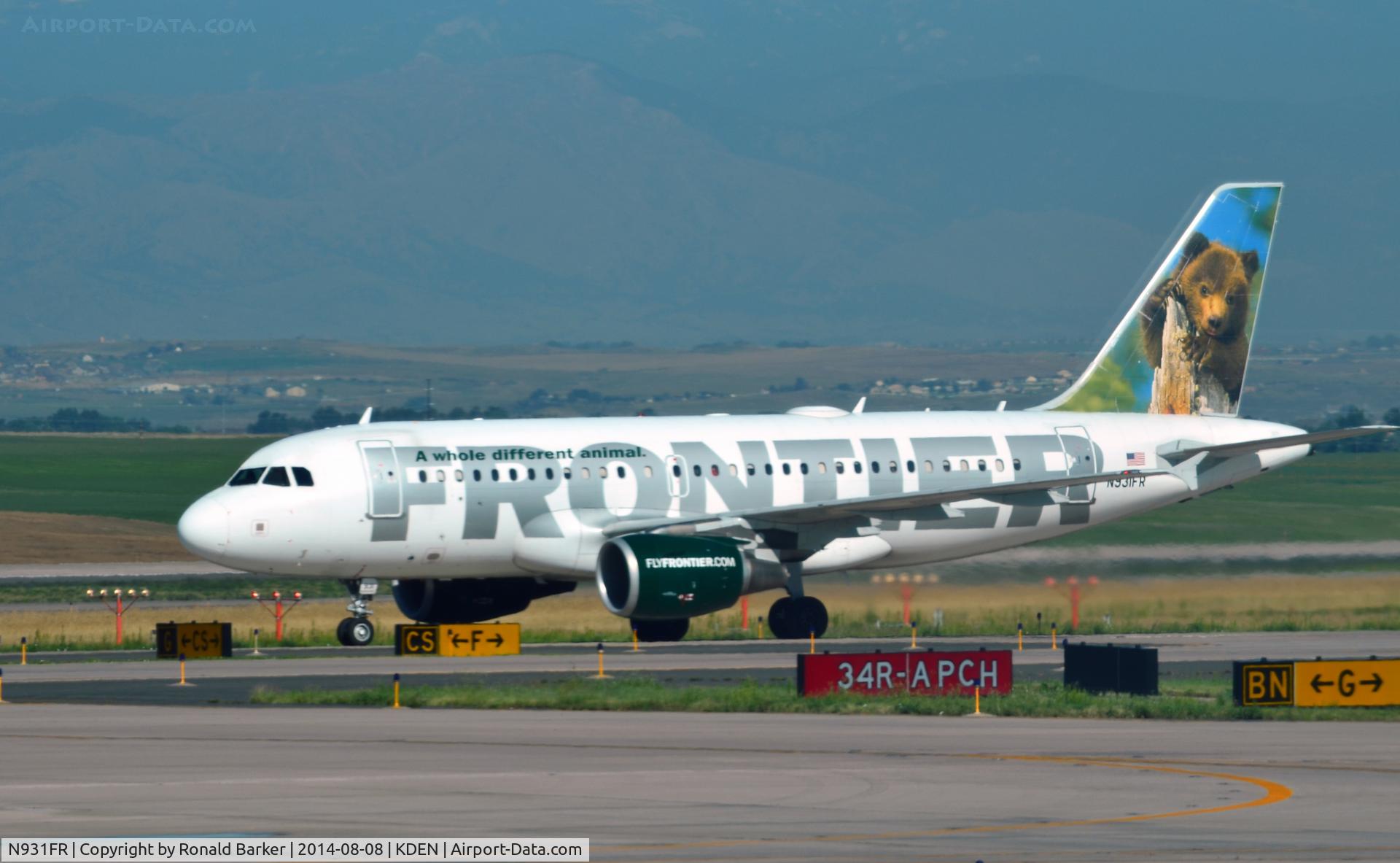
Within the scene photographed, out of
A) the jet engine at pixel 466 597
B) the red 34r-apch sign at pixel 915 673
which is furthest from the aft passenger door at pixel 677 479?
the red 34r-apch sign at pixel 915 673

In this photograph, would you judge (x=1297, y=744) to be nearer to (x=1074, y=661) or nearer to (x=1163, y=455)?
(x=1074, y=661)

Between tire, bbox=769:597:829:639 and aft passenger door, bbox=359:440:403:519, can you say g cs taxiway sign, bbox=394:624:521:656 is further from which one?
tire, bbox=769:597:829:639

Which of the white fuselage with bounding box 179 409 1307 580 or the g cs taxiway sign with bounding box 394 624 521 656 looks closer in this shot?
the g cs taxiway sign with bounding box 394 624 521 656

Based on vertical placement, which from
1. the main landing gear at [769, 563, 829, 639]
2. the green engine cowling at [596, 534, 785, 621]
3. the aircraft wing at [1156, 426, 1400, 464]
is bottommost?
the main landing gear at [769, 563, 829, 639]

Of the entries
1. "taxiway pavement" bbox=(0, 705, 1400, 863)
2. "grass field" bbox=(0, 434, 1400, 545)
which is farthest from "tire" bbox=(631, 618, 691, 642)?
"taxiway pavement" bbox=(0, 705, 1400, 863)

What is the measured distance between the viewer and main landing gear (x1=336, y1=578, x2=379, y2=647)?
49531mm

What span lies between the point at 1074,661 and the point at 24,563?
188ft

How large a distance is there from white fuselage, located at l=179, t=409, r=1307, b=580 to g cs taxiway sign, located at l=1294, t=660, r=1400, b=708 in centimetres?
1866

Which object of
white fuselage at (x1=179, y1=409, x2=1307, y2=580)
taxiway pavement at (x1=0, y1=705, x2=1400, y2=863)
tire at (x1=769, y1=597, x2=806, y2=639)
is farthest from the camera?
tire at (x1=769, y1=597, x2=806, y2=639)

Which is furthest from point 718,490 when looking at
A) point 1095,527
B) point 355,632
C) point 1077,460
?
point 1095,527

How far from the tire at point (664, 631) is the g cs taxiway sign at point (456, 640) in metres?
5.62

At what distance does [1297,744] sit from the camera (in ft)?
92.5

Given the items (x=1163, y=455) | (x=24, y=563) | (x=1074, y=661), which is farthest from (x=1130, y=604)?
(x=24, y=563)

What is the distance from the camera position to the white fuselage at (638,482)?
4784 centimetres
